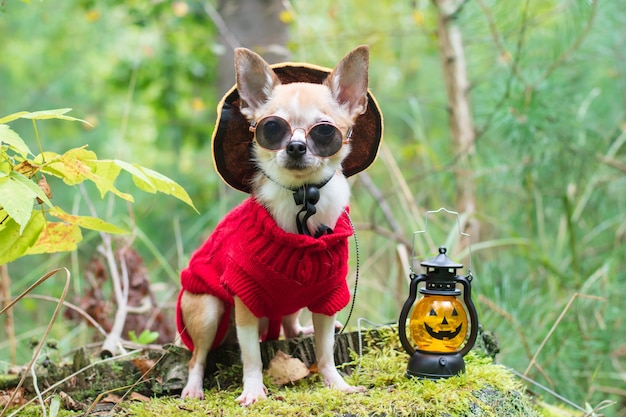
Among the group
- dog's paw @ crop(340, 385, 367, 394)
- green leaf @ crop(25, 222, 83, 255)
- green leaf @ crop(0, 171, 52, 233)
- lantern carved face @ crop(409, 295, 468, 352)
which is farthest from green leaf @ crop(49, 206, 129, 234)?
lantern carved face @ crop(409, 295, 468, 352)

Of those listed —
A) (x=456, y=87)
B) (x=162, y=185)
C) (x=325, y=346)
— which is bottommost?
(x=325, y=346)

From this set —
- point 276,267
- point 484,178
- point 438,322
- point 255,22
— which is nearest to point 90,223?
point 276,267

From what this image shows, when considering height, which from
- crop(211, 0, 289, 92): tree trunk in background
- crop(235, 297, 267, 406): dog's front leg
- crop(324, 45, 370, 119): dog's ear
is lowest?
crop(235, 297, 267, 406): dog's front leg

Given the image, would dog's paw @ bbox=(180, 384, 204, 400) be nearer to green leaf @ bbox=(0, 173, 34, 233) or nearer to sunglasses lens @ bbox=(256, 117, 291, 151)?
sunglasses lens @ bbox=(256, 117, 291, 151)

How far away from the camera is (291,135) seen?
2250 millimetres

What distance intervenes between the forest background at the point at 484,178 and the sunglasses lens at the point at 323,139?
0.87 m

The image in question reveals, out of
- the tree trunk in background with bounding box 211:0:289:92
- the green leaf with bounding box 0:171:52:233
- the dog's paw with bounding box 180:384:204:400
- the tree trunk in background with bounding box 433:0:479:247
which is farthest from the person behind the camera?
the tree trunk in background with bounding box 211:0:289:92

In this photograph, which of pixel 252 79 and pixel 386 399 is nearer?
pixel 386 399

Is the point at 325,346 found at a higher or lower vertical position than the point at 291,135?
lower

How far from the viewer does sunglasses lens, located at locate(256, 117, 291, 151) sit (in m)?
2.25

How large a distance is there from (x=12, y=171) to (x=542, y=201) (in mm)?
3801

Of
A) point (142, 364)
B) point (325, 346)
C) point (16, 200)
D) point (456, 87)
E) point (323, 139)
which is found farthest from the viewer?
point (456, 87)

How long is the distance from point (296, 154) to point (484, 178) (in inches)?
108

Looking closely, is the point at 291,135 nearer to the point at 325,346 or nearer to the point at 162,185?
the point at 162,185
